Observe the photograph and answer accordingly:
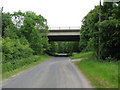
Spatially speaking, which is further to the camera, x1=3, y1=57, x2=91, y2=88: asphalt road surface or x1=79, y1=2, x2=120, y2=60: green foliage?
x1=79, y1=2, x2=120, y2=60: green foliage

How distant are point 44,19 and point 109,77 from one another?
3452 cm

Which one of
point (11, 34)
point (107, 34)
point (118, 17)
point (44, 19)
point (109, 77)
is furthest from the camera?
point (44, 19)

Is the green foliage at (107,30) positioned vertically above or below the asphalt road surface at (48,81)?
above

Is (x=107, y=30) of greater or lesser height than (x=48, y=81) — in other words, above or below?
above

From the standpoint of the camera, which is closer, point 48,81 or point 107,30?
point 48,81

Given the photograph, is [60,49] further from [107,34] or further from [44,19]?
[107,34]

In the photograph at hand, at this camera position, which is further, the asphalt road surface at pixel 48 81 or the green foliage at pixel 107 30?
the green foliage at pixel 107 30

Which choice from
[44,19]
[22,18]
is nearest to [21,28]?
[22,18]

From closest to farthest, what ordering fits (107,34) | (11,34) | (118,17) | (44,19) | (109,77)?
(109,77), (118,17), (107,34), (11,34), (44,19)

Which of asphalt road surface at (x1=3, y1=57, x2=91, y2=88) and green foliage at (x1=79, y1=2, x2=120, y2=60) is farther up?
green foliage at (x1=79, y1=2, x2=120, y2=60)

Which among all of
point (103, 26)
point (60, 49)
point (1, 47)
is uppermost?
point (103, 26)

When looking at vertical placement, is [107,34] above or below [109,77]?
above

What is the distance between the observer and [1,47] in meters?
18.1

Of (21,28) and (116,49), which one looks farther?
(21,28)
